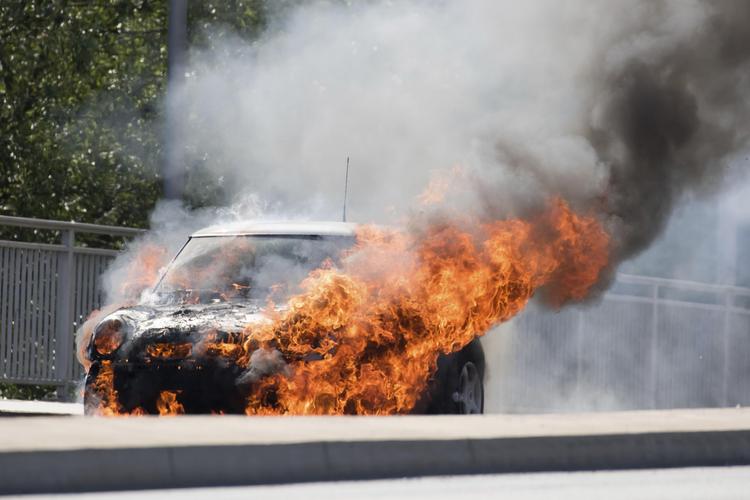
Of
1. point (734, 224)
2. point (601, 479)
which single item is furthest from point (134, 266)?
point (734, 224)

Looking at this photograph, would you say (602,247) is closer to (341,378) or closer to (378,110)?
(341,378)

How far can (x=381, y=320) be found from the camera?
11812 millimetres

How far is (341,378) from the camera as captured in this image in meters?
11.5

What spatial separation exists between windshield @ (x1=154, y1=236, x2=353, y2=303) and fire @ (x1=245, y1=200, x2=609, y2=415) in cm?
23

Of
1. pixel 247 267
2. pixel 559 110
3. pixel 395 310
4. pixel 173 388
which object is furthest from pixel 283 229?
pixel 559 110

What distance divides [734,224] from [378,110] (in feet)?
32.7

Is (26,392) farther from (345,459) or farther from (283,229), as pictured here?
(345,459)

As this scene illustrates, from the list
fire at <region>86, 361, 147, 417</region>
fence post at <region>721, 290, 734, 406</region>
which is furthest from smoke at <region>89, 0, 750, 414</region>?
fence post at <region>721, 290, 734, 406</region>

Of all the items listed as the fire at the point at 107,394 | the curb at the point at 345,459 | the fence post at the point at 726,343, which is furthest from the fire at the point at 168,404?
the fence post at the point at 726,343

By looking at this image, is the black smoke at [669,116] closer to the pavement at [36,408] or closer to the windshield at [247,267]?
the windshield at [247,267]

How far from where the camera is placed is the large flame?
449 inches

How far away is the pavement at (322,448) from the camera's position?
8633 mm

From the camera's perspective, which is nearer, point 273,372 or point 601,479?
point 601,479

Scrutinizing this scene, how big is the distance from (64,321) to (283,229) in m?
5.76
